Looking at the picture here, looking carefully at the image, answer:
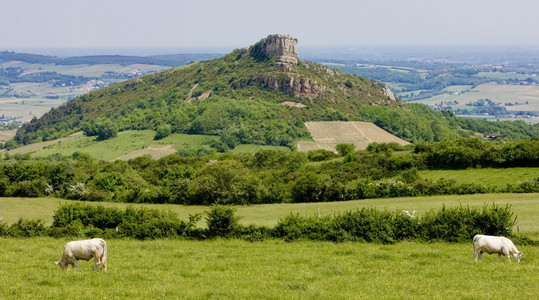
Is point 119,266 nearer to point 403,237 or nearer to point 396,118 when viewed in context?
point 403,237

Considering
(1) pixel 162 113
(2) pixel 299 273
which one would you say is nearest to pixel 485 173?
(2) pixel 299 273

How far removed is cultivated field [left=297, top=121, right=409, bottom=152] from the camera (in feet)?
469

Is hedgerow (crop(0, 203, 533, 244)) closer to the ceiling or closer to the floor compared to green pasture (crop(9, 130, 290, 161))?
closer to the ceiling

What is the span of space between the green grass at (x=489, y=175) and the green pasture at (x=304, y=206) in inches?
314

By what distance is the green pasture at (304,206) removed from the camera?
1481 inches

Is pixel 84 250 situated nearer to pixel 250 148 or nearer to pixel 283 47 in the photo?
pixel 250 148

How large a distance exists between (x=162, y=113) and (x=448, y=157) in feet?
478

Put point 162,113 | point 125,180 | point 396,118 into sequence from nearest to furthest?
1. point 125,180
2. point 396,118
3. point 162,113

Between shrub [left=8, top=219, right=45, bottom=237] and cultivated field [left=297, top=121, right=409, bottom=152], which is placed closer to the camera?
shrub [left=8, top=219, right=45, bottom=237]

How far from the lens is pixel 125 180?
56.9 metres

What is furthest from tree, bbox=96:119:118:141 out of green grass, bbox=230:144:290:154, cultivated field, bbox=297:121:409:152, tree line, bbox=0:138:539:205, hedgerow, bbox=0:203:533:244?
hedgerow, bbox=0:203:533:244

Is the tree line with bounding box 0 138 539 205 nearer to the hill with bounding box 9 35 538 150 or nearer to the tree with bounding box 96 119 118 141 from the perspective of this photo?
the hill with bounding box 9 35 538 150

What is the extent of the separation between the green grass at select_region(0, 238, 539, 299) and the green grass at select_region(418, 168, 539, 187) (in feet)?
92.1

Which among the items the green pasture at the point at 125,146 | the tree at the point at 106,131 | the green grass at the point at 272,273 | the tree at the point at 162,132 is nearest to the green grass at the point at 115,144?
the green pasture at the point at 125,146
